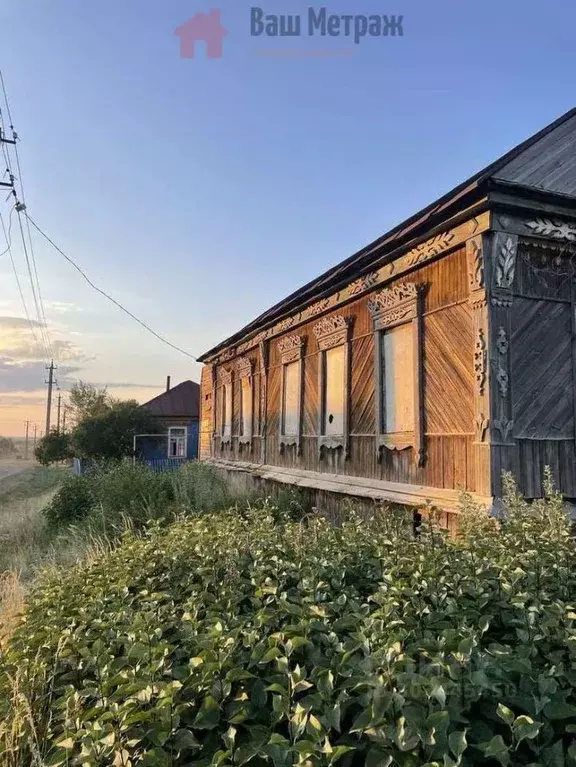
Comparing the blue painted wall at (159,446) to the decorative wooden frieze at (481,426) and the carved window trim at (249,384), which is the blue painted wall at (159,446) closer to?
the carved window trim at (249,384)

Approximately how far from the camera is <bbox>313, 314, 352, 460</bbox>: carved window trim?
9039 mm

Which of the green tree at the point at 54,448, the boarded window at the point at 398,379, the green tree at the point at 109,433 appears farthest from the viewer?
the green tree at the point at 54,448

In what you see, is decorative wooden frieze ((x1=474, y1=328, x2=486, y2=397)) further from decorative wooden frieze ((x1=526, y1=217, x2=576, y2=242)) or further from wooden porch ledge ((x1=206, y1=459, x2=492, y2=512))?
decorative wooden frieze ((x1=526, y1=217, x2=576, y2=242))

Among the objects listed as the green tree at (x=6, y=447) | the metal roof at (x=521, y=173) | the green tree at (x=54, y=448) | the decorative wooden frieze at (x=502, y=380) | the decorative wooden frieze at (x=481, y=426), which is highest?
the metal roof at (x=521, y=173)

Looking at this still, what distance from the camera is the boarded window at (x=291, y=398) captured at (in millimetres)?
11396

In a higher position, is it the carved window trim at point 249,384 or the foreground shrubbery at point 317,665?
the carved window trim at point 249,384

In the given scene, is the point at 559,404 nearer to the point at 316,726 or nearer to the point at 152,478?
the point at 316,726

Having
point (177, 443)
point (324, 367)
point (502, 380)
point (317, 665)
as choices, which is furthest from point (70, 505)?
point (177, 443)

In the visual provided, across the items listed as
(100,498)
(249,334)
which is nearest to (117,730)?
(100,498)

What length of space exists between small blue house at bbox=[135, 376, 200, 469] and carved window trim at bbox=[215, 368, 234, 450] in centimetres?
705

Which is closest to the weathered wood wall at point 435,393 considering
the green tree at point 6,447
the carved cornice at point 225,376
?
the carved cornice at point 225,376

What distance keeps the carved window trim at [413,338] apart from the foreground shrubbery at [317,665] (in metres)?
3.41

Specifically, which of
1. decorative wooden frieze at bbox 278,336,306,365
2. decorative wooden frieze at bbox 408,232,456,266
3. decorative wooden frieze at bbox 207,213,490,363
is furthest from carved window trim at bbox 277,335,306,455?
decorative wooden frieze at bbox 408,232,456,266

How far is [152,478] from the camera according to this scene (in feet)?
37.4
